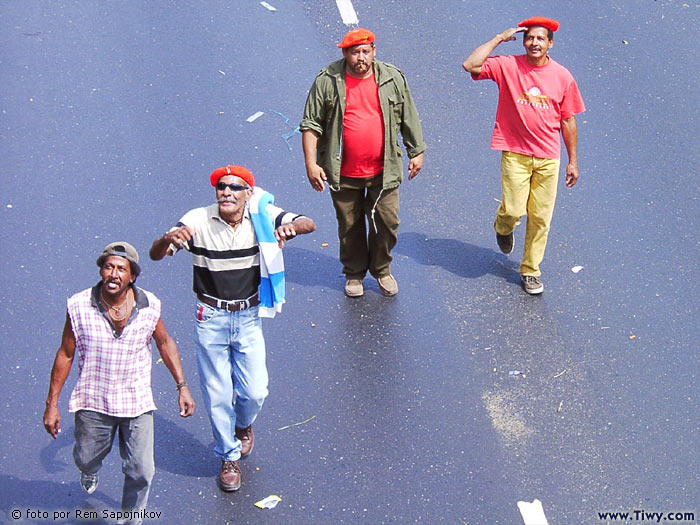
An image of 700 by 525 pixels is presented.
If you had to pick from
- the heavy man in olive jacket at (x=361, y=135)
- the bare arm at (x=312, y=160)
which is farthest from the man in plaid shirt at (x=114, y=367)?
the heavy man in olive jacket at (x=361, y=135)

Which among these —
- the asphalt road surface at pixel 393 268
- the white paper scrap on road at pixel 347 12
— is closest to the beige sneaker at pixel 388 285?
the asphalt road surface at pixel 393 268

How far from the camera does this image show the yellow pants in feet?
25.9

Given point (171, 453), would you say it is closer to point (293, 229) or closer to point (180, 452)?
point (180, 452)

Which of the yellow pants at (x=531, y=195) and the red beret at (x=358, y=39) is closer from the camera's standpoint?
the red beret at (x=358, y=39)

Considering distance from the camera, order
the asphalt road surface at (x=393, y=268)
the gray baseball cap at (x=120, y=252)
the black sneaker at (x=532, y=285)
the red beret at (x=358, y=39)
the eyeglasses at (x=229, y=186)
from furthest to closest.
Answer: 1. the black sneaker at (x=532, y=285)
2. the red beret at (x=358, y=39)
3. the asphalt road surface at (x=393, y=268)
4. the eyeglasses at (x=229, y=186)
5. the gray baseball cap at (x=120, y=252)

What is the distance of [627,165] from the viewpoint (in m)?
9.30

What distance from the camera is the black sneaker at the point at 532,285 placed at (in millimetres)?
7980

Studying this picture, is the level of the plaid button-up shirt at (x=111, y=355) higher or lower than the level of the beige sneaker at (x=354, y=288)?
higher

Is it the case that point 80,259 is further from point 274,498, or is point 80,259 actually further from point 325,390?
point 274,498

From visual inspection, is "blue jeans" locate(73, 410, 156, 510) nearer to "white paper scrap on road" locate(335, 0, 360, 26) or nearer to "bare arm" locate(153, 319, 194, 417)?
"bare arm" locate(153, 319, 194, 417)

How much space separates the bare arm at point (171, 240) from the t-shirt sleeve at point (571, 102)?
3.28 m

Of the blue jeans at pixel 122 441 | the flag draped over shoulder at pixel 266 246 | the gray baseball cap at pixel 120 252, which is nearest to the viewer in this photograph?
the gray baseball cap at pixel 120 252

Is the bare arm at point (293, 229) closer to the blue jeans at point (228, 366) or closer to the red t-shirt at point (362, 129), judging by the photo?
the blue jeans at point (228, 366)

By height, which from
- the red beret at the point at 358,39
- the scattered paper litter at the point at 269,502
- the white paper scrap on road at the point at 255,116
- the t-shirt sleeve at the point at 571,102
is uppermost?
the red beret at the point at 358,39
